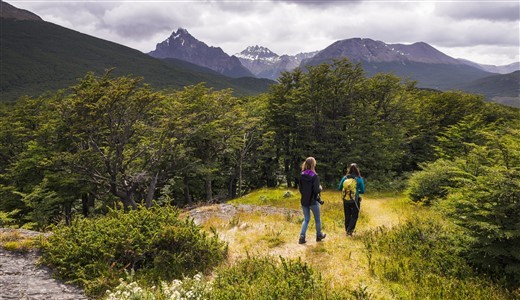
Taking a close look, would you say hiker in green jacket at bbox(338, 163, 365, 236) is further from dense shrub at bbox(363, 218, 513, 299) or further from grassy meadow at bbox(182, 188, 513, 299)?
dense shrub at bbox(363, 218, 513, 299)

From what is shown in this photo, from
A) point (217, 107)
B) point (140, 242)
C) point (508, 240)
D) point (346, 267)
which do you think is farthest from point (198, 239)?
point (217, 107)

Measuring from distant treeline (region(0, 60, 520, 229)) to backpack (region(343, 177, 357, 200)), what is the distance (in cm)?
1599

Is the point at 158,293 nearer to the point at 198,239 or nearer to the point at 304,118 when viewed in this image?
the point at 198,239

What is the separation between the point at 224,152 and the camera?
3116 centimetres

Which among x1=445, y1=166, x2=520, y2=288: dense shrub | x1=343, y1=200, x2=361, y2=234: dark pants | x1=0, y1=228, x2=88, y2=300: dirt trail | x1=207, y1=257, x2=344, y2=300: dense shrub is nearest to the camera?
x1=207, y1=257, x2=344, y2=300: dense shrub

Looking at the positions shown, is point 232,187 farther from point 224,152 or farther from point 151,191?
point 151,191

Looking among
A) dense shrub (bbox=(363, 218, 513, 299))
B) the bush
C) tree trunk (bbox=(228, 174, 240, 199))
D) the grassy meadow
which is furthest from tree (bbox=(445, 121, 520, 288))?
tree trunk (bbox=(228, 174, 240, 199))

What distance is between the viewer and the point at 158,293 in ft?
18.9

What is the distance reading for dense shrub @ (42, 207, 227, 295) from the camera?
22.3ft

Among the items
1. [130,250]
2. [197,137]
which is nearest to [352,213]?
[130,250]

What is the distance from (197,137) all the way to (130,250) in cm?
2260

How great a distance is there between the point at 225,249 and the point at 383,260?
4.26 m

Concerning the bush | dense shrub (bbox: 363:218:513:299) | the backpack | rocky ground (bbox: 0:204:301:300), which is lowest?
the bush

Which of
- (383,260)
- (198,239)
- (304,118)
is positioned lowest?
(383,260)
